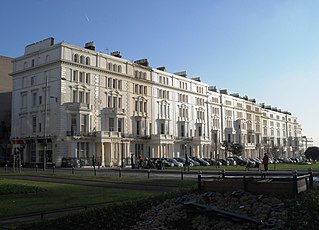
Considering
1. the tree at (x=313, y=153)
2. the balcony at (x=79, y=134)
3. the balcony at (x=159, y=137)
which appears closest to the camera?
the balcony at (x=79, y=134)

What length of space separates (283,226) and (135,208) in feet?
16.5

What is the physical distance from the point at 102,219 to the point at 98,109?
191 feet

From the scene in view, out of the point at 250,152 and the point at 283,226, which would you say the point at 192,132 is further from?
the point at 283,226

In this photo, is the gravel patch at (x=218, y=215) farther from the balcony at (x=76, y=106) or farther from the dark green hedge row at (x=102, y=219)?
the balcony at (x=76, y=106)

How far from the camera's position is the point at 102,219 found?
1153cm

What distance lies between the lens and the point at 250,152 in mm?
122938

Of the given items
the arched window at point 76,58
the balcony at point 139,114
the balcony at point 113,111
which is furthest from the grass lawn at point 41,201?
the balcony at point 139,114

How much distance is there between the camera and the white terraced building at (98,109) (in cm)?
6362

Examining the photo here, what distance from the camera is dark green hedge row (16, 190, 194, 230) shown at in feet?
36.2

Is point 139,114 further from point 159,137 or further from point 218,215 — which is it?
point 218,215

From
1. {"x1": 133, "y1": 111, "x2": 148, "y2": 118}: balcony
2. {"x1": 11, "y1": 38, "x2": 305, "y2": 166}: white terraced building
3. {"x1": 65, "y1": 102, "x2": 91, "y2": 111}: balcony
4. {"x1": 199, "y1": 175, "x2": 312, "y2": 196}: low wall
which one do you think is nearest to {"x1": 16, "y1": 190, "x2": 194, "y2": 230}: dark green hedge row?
{"x1": 199, "y1": 175, "x2": 312, "y2": 196}: low wall

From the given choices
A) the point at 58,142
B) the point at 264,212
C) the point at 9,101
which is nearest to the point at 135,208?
the point at 264,212

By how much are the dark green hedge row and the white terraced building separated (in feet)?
129

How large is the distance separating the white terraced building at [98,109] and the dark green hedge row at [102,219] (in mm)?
39308
